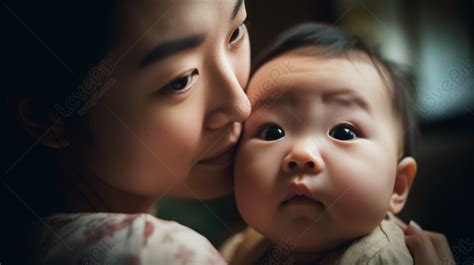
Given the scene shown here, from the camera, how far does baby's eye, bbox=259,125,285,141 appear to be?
2.28ft

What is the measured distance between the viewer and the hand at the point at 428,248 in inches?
26.8

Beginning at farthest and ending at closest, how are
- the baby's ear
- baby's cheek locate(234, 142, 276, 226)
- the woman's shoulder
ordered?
the baby's ear < baby's cheek locate(234, 142, 276, 226) < the woman's shoulder

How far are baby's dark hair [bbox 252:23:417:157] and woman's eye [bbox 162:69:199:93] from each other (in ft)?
0.64

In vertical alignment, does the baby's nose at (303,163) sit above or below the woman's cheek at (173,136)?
below

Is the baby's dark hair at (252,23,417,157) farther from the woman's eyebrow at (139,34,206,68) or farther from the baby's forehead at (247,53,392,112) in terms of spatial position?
the woman's eyebrow at (139,34,206,68)

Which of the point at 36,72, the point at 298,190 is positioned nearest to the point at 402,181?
the point at 298,190

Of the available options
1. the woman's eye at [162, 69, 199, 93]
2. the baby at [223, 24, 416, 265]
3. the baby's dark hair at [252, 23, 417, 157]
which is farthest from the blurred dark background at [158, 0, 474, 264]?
the woman's eye at [162, 69, 199, 93]

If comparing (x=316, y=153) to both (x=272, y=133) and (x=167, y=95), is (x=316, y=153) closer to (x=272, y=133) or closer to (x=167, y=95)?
(x=272, y=133)

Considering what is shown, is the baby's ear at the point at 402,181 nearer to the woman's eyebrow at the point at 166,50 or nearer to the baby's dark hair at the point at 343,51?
the baby's dark hair at the point at 343,51

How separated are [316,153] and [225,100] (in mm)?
125

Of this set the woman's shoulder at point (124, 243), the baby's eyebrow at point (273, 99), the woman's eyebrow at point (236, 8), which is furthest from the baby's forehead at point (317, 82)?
the woman's shoulder at point (124, 243)

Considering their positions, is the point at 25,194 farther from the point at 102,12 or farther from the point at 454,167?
the point at 454,167

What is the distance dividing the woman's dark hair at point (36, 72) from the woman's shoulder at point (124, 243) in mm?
64

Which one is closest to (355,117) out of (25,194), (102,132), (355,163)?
(355,163)
